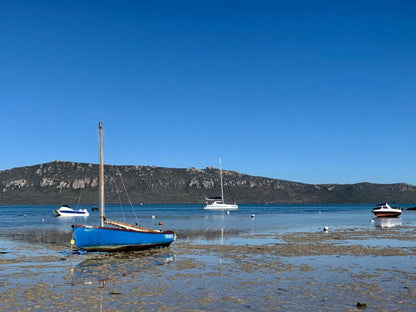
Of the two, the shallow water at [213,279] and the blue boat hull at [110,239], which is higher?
the blue boat hull at [110,239]

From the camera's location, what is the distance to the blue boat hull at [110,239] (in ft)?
101

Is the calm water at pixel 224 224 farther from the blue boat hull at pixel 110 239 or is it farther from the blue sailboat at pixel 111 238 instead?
the blue boat hull at pixel 110 239

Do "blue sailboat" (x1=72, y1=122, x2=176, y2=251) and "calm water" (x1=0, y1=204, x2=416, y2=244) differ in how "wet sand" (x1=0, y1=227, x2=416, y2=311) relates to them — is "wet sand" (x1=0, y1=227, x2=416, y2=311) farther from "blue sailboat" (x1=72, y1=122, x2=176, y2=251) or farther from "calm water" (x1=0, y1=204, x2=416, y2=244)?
"calm water" (x1=0, y1=204, x2=416, y2=244)

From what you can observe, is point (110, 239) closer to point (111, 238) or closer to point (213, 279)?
point (111, 238)

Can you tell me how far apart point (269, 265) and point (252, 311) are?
10.1 meters

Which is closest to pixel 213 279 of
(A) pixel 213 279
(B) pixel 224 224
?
(A) pixel 213 279

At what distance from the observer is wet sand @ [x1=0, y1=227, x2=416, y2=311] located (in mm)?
15984

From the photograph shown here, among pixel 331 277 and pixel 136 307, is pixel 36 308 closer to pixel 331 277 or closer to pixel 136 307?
pixel 136 307

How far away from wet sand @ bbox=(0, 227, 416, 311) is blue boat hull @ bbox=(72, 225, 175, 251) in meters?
0.66

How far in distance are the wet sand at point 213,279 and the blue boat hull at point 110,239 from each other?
66cm

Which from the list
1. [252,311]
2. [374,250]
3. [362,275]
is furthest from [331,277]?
[374,250]

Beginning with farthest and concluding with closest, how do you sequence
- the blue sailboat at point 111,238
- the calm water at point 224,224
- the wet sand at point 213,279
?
the calm water at point 224,224 < the blue sailboat at point 111,238 < the wet sand at point 213,279

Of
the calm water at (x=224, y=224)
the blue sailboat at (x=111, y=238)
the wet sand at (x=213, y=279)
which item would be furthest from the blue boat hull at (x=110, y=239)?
the calm water at (x=224, y=224)

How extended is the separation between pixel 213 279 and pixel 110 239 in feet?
41.2
